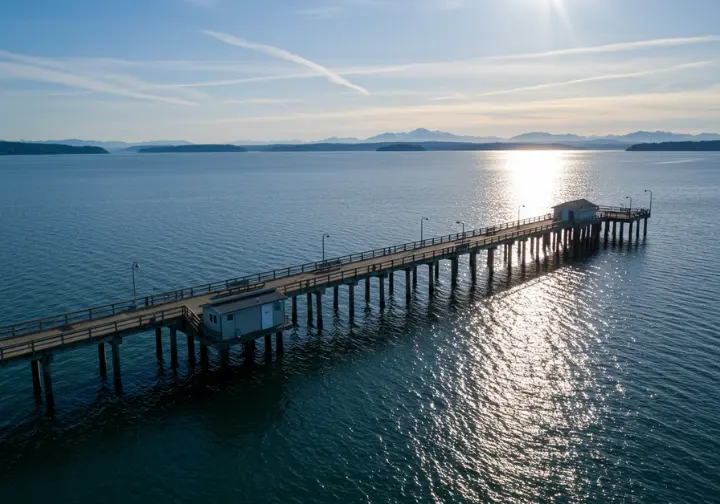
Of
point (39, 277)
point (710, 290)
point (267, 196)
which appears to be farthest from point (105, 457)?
point (267, 196)

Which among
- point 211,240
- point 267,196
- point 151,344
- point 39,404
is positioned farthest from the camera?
point 267,196

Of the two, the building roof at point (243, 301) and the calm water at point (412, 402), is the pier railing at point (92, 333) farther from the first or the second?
the calm water at point (412, 402)

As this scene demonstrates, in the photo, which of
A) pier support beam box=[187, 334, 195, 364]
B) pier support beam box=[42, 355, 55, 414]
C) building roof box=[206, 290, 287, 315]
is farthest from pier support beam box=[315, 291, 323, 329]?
pier support beam box=[42, 355, 55, 414]

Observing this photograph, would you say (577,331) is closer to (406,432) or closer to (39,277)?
(406,432)

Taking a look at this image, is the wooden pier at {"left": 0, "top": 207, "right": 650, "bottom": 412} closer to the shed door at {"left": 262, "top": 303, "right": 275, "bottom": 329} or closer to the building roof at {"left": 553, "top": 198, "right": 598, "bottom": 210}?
the shed door at {"left": 262, "top": 303, "right": 275, "bottom": 329}

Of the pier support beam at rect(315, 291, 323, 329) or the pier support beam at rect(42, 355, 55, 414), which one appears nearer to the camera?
the pier support beam at rect(42, 355, 55, 414)

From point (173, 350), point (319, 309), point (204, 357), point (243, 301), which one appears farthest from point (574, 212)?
point (173, 350)
